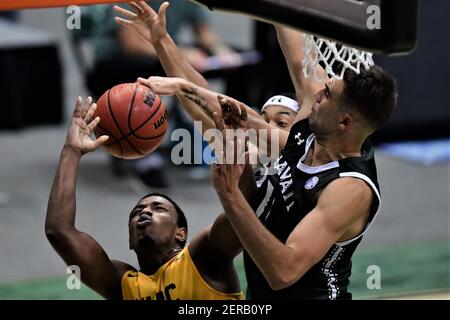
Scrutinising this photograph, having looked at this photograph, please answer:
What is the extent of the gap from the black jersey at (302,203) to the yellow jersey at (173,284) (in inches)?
9.6

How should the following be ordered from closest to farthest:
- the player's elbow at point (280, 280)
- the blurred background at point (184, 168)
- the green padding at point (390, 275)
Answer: the player's elbow at point (280, 280), the green padding at point (390, 275), the blurred background at point (184, 168)

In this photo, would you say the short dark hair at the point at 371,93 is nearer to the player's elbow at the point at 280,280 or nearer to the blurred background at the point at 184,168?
the player's elbow at the point at 280,280

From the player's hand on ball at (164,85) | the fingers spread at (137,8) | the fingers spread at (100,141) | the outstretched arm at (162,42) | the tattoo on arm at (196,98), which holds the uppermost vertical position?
the fingers spread at (137,8)

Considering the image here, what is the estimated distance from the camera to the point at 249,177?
5.38 m

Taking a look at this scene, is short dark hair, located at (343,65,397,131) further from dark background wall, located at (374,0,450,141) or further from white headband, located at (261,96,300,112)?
dark background wall, located at (374,0,450,141)

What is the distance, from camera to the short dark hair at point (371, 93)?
17.2 ft

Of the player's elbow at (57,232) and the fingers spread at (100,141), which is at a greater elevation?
the fingers spread at (100,141)

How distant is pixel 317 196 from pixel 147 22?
4.66 ft

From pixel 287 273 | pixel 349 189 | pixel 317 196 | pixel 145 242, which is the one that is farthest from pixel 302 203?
pixel 145 242

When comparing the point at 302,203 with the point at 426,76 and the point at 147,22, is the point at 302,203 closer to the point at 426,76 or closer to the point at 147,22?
the point at 147,22

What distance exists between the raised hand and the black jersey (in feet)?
2.89

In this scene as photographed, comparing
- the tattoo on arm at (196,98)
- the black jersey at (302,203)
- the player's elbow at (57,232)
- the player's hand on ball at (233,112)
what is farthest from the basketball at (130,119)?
the black jersey at (302,203)

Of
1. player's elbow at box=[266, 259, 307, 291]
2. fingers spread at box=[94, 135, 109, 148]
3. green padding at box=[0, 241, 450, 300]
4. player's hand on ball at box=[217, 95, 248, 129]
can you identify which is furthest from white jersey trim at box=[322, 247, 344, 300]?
green padding at box=[0, 241, 450, 300]
